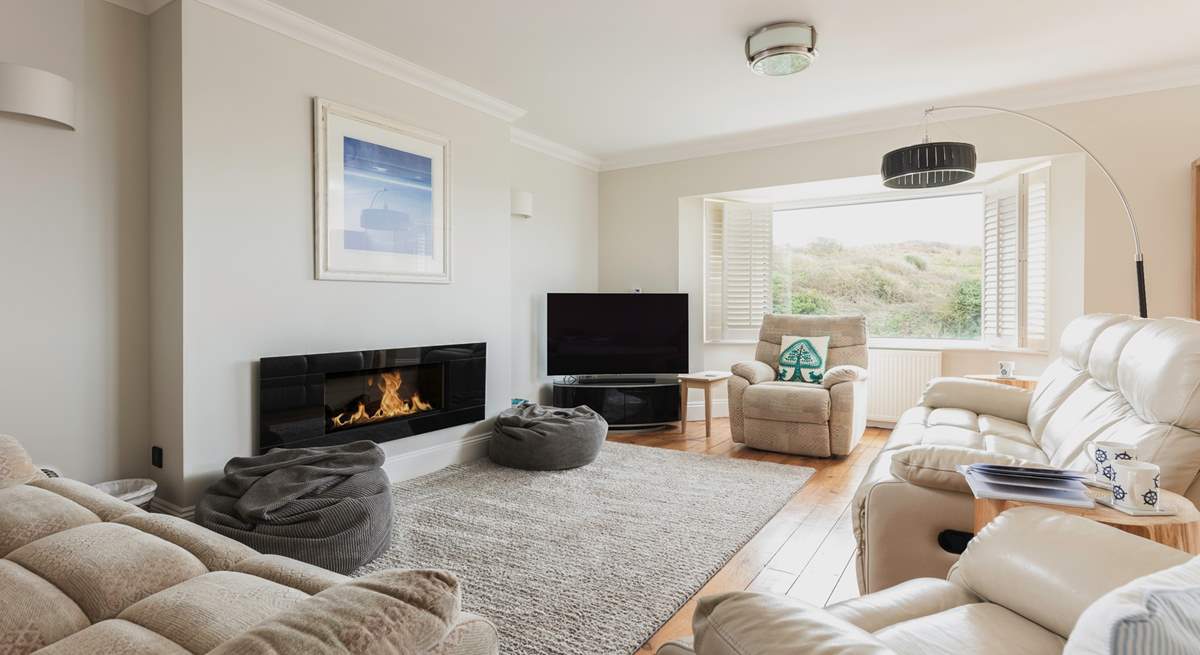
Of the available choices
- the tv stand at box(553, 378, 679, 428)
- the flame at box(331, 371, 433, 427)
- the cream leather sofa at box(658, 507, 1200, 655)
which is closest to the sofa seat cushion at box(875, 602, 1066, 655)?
the cream leather sofa at box(658, 507, 1200, 655)

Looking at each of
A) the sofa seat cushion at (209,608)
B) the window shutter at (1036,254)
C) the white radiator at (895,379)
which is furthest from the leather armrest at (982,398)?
the sofa seat cushion at (209,608)

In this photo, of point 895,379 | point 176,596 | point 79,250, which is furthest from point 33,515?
point 895,379

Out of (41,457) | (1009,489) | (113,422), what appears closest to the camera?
(1009,489)

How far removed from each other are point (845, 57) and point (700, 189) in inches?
83.5

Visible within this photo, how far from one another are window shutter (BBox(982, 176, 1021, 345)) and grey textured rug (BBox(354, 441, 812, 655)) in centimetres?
221

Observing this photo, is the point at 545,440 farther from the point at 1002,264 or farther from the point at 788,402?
the point at 1002,264

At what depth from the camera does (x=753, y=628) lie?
812 mm

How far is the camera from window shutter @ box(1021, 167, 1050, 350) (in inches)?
171

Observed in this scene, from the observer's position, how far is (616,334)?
5.34 metres

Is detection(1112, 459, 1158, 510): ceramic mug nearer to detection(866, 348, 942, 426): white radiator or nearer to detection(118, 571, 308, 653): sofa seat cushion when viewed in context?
detection(118, 571, 308, 653): sofa seat cushion

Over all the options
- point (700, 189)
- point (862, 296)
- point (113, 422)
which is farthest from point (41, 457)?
point (862, 296)

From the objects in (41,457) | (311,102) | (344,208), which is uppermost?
(311,102)

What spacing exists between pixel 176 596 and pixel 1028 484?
1.97 metres

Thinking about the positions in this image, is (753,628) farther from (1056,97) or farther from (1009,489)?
(1056,97)
